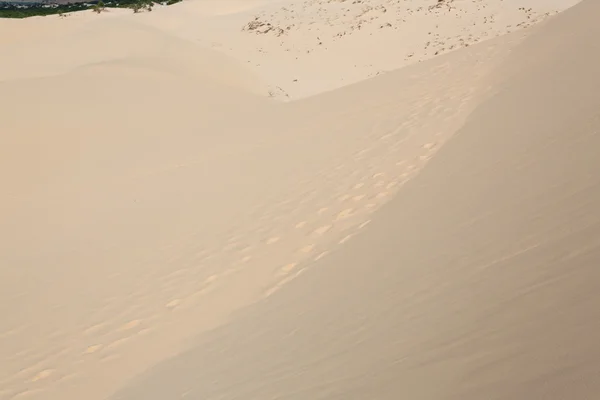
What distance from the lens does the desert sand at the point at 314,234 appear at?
2.64 meters

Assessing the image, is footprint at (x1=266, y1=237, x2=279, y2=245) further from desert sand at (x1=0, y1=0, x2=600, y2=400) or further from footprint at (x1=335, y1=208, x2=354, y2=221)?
footprint at (x1=335, y1=208, x2=354, y2=221)

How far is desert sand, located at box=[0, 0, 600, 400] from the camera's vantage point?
2.64 meters

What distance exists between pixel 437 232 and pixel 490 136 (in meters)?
2.27

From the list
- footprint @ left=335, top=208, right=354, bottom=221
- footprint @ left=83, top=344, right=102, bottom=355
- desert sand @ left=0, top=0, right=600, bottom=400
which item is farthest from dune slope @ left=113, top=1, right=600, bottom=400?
footprint @ left=83, top=344, right=102, bottom=355

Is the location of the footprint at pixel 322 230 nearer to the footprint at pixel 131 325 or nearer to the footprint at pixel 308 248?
the footprint at pixel 308 248

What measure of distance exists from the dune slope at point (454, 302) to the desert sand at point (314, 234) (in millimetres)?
15

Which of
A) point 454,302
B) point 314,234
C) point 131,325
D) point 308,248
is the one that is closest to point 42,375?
point 131,325

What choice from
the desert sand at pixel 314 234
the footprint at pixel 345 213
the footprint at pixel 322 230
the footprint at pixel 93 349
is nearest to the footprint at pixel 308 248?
the desert sand at pixel 314 234

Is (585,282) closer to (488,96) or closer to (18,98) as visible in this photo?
(488,96)

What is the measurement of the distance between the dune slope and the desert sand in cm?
1

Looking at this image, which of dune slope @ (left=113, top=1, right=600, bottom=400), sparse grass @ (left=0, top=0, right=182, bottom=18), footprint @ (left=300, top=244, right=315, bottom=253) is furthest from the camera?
sparse grass @ (left=0, top=0, right=182, bottom=18)

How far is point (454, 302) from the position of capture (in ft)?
9.53

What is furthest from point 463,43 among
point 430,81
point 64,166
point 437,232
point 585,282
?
point 585,282

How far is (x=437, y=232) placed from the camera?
12.9 feet
